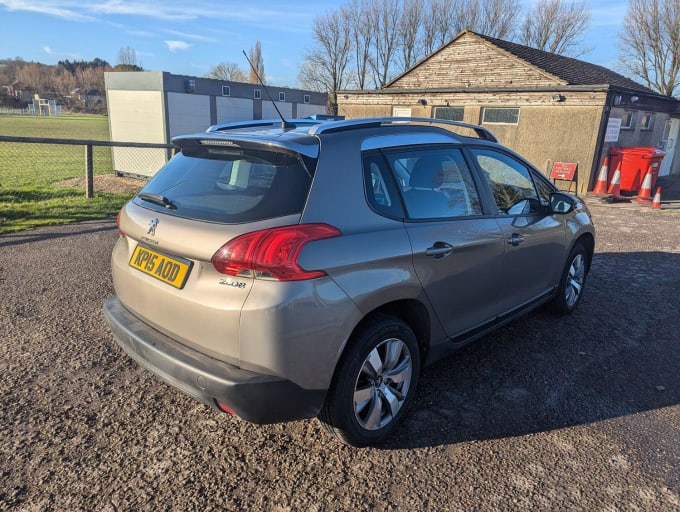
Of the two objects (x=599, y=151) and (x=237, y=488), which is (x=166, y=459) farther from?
(x=599, y=151)

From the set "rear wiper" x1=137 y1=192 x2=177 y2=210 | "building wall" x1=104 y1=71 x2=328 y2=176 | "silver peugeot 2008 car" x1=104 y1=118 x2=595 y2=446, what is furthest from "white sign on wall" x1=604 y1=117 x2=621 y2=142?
"rear wiper" x1=137 y1=192 x2=177 y2=210

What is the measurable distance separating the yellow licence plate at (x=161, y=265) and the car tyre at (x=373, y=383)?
90 cm

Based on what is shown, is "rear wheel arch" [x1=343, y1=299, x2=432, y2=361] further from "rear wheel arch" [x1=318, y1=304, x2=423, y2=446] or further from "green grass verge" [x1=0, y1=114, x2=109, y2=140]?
"green grass verge" [x1=0, y1=114, x2=109, y2=140]

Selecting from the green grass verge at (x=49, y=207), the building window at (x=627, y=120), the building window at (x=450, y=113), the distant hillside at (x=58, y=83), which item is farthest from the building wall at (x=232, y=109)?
the distant hillside at (x=58, y=83)

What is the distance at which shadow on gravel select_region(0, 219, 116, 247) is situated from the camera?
254 inches

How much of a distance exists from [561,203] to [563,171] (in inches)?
423

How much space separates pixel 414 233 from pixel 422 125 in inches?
35.2

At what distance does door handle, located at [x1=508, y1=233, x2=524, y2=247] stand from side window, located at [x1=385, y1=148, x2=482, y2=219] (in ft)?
1.24

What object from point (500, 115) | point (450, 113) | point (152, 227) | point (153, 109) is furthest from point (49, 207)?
point (500, 115)

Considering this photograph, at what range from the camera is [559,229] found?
13.6 ft

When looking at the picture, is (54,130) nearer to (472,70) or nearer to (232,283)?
(472,70)

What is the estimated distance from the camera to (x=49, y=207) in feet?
27.7

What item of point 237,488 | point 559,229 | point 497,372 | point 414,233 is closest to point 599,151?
point 559,229

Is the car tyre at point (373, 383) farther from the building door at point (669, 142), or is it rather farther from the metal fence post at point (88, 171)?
the building door at point (669, 142)
